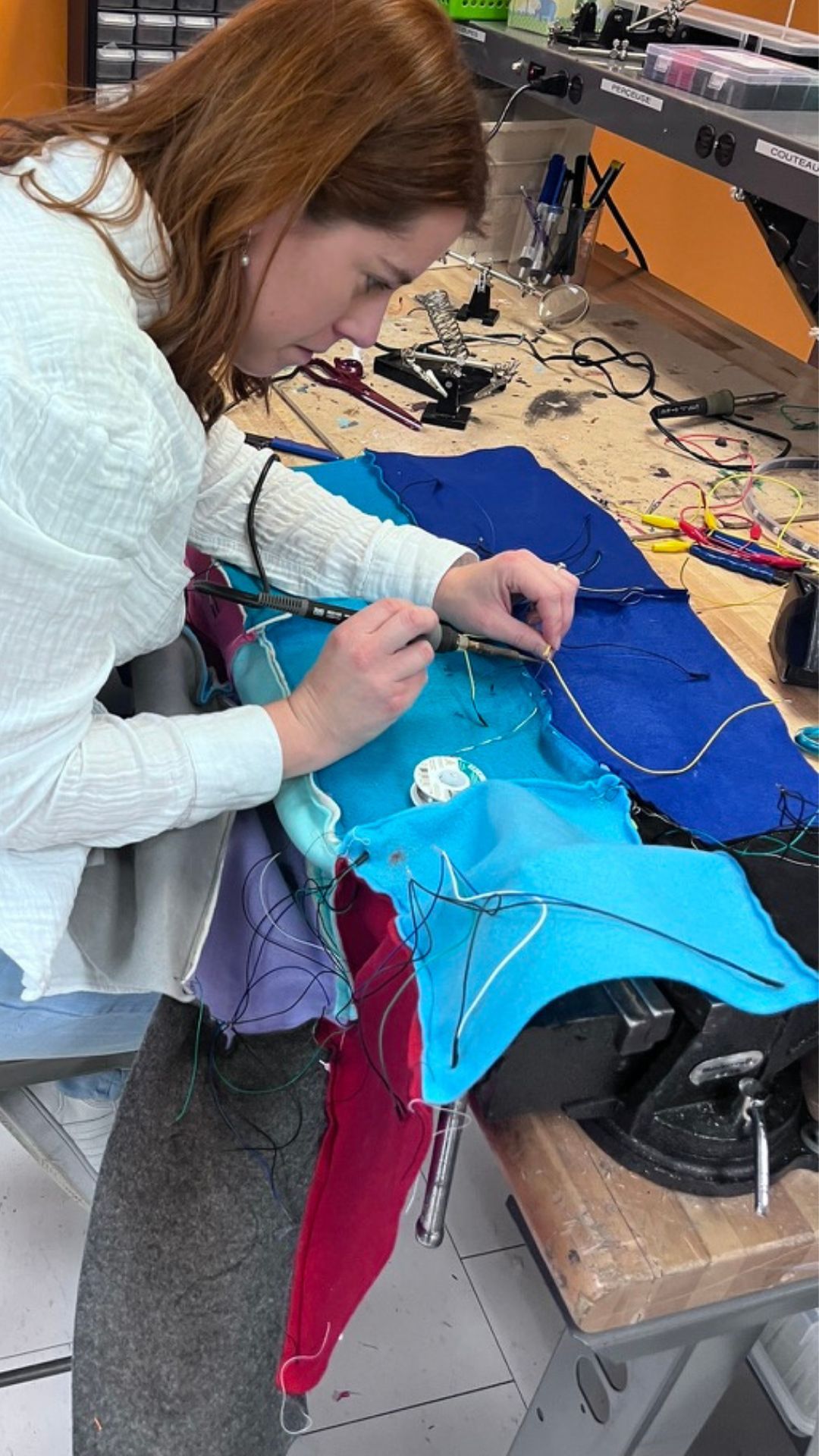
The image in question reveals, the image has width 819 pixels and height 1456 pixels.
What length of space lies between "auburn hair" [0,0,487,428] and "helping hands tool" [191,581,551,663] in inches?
9.1

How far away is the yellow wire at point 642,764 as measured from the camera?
877 millimetres

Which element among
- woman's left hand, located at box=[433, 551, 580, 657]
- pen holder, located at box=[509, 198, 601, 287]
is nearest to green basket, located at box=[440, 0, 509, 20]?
pen holder, located at box=[509, 198, 601, 287]

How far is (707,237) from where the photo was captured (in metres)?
2.81

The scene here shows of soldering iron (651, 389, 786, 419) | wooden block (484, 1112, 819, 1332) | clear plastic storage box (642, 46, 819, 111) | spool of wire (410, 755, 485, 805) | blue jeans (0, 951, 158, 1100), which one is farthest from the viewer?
soldering iron (651, 389, 786, 419)

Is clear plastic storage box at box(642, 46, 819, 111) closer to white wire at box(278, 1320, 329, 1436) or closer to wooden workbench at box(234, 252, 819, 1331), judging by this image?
wooden workbench at box(234, 252, 819, 1331)

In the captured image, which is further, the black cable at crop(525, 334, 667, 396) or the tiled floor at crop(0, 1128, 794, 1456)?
the black cable at crop(525, 334, 667, 396)

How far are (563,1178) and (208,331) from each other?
601 mm

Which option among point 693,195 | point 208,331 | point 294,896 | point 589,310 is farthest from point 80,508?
point 693,195

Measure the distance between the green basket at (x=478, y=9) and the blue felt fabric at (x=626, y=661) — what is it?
101cm

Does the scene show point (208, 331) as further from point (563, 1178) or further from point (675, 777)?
point (563, 1178)

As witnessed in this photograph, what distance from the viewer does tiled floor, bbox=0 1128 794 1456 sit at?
4.20 feet

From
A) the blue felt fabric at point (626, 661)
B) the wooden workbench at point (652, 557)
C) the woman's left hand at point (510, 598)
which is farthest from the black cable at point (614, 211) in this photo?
the woman's left hand at point (510, 598)

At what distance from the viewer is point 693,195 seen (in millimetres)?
2807

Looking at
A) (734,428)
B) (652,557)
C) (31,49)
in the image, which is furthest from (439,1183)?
(31,49)
